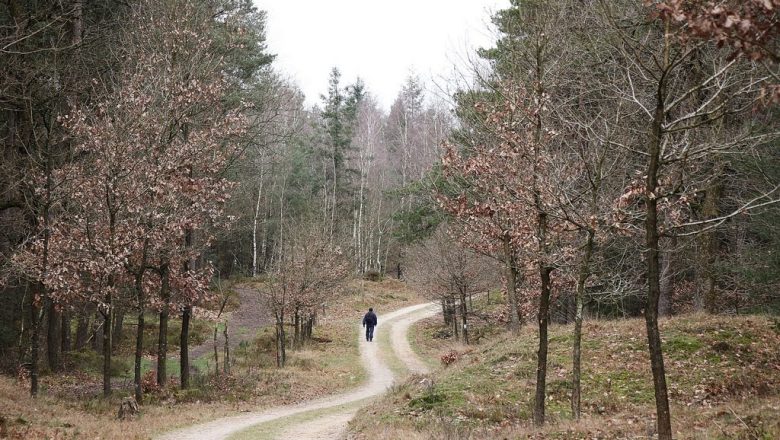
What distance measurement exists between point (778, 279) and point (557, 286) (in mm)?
6424

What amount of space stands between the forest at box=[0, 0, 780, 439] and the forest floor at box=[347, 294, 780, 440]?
1.25ft

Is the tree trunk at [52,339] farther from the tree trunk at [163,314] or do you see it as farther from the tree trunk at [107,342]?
the tree trunk at [107,342]

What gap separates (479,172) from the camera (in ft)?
37.1

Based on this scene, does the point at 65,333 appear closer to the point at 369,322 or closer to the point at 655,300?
the point at 369,322

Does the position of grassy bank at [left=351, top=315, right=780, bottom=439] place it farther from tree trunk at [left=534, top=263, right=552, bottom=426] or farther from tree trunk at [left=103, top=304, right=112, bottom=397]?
tree trunk at [left=103, top=304, right=112, bottom=397]

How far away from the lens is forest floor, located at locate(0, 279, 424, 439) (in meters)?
11.6

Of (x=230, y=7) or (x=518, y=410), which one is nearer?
(x=518, y=410)

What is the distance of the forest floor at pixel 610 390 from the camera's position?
8.75 metres

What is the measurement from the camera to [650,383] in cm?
1227

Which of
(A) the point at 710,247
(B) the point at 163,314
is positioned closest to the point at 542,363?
(A) the point at 710,247

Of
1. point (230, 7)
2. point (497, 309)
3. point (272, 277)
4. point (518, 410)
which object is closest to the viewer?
point (518, 410)

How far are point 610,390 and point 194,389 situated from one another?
1188cm

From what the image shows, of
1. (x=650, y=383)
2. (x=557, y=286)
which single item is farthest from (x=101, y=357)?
(x=650, y=383)

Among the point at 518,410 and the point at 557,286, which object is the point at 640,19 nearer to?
the point at 518,410
